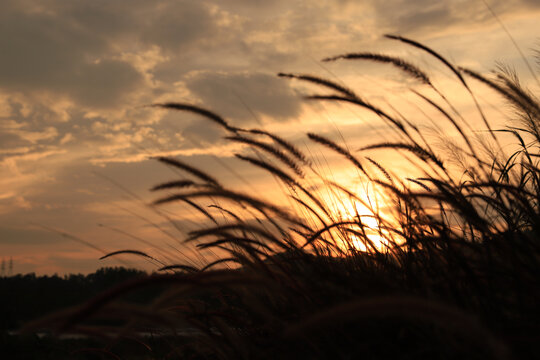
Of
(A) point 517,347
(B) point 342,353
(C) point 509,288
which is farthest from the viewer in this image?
(C) point 509,288

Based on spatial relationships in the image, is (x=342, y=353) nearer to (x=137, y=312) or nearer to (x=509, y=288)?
(x=509, y=288)

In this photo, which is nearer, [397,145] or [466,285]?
[466,285]

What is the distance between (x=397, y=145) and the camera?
7.10 ft

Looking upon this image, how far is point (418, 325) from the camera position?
49.8 inches

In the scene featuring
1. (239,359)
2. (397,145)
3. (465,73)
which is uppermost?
(465,73)

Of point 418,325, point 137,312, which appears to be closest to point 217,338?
point 418,325

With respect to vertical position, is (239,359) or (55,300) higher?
(55,300)

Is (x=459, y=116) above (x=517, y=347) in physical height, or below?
above

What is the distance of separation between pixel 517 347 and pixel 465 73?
6.45 ft

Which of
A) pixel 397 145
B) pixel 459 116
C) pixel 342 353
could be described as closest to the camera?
pixel 342 353

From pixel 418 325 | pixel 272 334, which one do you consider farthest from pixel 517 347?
pixel 272 334

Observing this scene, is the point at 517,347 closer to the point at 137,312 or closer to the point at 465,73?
the point at 137,312

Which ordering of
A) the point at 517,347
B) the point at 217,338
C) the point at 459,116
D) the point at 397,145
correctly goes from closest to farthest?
the point at 517,347 < the point at 217,338 < the point at 397,145 < the point at 459,116

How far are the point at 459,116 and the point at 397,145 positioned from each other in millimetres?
649
